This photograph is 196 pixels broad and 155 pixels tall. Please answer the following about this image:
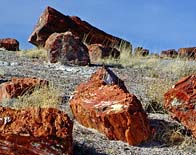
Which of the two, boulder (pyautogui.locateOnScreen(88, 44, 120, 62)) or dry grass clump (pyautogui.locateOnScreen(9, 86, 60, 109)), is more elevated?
boulder (pyautogui.locateOnScreen(88, 44, 120, 62))

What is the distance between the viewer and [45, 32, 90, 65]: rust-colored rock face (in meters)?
16.6

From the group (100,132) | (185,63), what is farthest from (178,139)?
(185,63)

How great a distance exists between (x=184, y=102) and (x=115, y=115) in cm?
127

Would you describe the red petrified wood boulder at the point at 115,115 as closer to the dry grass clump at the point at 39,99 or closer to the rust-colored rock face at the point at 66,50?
the dry grass clump at the point at 39,99

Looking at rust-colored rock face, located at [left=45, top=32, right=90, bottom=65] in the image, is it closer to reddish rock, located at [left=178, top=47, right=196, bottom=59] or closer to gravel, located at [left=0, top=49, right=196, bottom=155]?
gravel, located at [left=0, top=49, right=196, bottom=155]

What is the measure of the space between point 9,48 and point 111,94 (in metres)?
14.3

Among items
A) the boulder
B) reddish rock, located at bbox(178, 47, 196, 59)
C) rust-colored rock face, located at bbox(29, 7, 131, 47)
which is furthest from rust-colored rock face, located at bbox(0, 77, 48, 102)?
reddish rock, located at bbox(178, 47, 196, 59)

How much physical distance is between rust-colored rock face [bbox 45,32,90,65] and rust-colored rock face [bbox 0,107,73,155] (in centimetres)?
964

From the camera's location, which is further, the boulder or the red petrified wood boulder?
the boulder

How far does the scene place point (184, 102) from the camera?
8617 mm

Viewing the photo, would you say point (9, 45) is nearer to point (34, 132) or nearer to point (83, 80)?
point (83, 80)

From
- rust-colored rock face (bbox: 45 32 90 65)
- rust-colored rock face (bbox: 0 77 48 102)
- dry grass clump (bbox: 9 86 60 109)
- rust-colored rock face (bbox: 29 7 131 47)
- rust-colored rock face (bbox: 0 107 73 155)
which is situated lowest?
rust-colored rock face (bbox: 0 107 73 155)

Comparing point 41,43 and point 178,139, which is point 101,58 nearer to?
point 41,43

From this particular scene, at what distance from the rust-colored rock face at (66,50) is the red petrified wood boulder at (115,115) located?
8073mm
